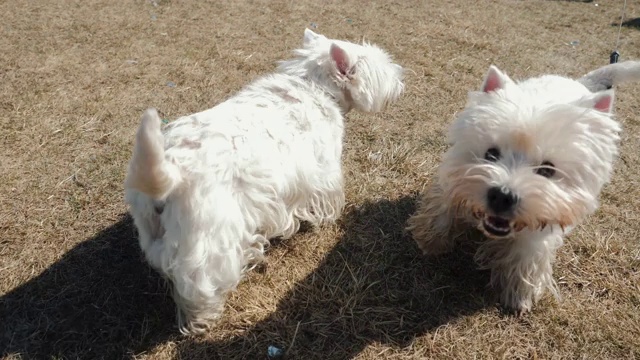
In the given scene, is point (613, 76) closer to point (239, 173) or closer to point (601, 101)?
point (601, 101)

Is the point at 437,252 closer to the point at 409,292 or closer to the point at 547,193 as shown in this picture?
the point at 409,292

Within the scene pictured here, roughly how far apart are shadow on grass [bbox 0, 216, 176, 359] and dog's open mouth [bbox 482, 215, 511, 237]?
5.88ft

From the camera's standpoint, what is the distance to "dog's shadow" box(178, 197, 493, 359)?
242 centimetres

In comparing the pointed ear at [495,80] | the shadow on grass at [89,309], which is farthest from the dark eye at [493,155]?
the shadow on grass at [89,309]

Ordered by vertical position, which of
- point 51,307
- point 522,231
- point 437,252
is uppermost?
point 522,231

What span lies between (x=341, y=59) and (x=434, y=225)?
126 cm

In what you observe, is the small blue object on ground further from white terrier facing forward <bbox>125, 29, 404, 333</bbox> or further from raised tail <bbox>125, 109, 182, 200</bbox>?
raised tail <bbox>125, 109, 182, 200</bbox>

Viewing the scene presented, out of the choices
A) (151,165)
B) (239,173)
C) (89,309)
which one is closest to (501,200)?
(239,173)

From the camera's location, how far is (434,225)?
2.75 meters

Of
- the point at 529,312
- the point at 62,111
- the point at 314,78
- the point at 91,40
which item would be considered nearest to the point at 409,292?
the point at 529,312

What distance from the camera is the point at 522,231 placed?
226cm

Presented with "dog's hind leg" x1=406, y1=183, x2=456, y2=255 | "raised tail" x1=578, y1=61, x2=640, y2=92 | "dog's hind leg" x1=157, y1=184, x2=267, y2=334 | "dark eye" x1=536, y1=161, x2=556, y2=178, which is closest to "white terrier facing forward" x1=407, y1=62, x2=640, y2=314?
"dark eye" x1=536, y1=161, x2=556, y2=178

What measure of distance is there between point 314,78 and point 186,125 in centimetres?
105

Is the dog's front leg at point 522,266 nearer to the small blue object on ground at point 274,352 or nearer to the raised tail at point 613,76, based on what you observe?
the raised tail at point 613,76
